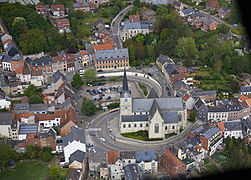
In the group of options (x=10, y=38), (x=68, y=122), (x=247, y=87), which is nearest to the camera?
(x=68, y=122)

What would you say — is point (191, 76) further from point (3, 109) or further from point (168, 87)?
point (3, 109)

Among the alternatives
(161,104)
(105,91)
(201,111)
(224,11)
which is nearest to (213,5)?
(224,11)

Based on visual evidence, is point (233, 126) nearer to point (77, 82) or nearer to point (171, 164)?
point (171, 164)

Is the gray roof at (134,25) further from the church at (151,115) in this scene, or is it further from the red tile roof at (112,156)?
the red tile roof at (112,156)

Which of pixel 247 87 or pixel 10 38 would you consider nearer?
pixel 247 87

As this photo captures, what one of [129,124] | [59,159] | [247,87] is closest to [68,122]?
[59,159]

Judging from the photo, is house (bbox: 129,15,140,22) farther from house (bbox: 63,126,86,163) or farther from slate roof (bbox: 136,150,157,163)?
slate roof (bbox: 136,150,157,163)
